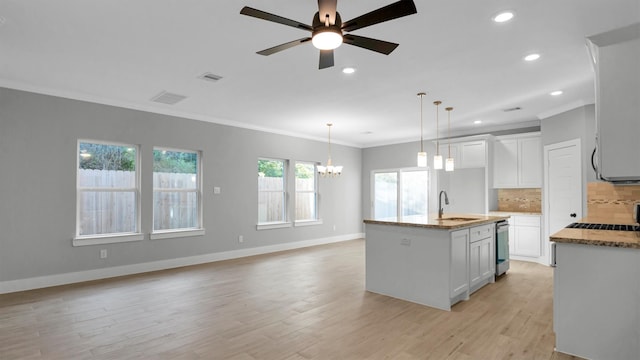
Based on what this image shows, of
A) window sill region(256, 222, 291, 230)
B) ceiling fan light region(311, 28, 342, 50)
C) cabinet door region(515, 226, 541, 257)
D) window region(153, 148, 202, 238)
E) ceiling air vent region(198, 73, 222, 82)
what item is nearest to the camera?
ceiling fan light region(311, 28, 342, 50)

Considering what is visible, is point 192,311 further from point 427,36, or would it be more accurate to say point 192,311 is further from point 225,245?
point 427,36

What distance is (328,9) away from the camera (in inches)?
79.9

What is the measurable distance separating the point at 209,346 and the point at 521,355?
2.51 m

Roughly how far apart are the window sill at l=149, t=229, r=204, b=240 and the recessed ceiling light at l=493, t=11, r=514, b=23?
5.42m

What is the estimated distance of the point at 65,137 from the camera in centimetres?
482

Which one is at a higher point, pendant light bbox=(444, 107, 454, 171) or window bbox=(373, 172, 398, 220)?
pendant light bbox=(444, 107, 454, 171)

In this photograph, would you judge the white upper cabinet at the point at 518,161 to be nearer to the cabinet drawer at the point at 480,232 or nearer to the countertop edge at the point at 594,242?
the cabinet drawer at the point at 480,232

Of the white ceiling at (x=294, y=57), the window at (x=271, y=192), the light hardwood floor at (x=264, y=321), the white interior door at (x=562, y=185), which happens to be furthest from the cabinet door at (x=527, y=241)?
the window at (x=271, y=192)

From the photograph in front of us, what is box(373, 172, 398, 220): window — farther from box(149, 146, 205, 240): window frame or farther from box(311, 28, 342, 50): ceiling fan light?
box(311, 28, 342, 50): ceiling fan light

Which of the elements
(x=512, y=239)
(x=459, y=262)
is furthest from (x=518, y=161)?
(x=459, y=262)

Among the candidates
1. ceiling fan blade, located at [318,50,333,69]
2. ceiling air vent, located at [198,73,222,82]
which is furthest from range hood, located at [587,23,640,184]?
ceiling air vent, located at [198,73,222,82]

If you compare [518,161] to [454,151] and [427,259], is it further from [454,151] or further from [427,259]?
[427,259]

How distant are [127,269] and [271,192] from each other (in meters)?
3.15

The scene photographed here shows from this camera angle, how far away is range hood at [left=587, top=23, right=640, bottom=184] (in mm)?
2490
